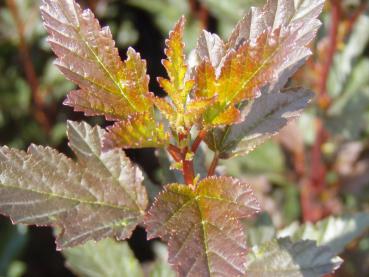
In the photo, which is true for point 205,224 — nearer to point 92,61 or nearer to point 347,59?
point 92,61

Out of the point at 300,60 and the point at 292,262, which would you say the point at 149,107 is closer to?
the point at 300,60

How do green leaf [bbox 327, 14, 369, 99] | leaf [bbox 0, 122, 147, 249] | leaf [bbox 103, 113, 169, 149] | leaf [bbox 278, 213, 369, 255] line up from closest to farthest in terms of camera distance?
leaf [bbox 103, 113, 169, 149], leaf [bbox 0, 122, 147, 249], leaf [bbox 278, 213, 369, 255], green leaf [bbox 327, 14, 369, 99]

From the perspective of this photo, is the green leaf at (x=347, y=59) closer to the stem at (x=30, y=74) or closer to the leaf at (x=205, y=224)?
the stem at (x=30, y=74)

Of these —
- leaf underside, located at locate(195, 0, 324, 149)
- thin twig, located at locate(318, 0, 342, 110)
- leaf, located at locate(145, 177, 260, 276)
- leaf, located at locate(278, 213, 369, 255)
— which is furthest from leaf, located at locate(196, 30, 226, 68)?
thin twig, located at locate(318, 0, 342, 110)

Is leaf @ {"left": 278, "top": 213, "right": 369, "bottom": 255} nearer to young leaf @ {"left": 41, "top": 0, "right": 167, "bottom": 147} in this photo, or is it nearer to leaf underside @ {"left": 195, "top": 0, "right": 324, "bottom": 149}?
leaf underside @ {"left": 195, "top": 0, "right": 324, "bottom": 149}

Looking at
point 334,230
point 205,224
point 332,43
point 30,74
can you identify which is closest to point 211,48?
point 205,224

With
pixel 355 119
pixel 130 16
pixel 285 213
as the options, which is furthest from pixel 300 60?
pixel 130 16
